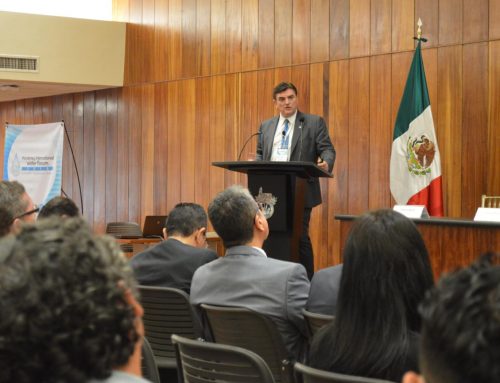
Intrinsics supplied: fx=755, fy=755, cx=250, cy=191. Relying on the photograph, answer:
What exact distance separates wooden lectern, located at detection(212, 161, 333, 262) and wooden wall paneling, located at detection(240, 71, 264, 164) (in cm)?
329

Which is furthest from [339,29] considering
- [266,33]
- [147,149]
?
[147,149]

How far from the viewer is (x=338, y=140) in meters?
7.37

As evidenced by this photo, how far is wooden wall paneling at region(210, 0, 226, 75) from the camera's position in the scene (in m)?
8.68

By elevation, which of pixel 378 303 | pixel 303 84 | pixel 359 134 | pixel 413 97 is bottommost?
pixel 378 303

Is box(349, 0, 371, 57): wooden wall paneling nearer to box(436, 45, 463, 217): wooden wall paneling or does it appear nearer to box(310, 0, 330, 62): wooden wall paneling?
box(310, 0, 330, 62): wooden wall paneling

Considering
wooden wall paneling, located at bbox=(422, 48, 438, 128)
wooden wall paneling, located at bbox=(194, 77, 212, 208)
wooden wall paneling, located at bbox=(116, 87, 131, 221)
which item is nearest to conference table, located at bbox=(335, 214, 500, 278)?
wooden wall paneling, located at bbox=(422, 48, 438, 128)

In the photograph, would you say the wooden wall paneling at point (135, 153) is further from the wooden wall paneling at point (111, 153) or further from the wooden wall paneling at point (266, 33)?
the wooden wall paneling at point (266, 33)

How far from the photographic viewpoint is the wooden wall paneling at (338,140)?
7324mm

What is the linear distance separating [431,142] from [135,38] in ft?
16.9

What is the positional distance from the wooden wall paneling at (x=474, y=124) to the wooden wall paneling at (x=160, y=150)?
4259 mm

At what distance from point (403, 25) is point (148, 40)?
13.2 ft

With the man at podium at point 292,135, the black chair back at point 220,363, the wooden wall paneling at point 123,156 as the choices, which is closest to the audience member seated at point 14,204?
the black chair back at point 220,363

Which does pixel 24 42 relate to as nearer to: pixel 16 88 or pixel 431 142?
pixel 16 88

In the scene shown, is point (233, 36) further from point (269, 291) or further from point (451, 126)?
point (269, 291)
